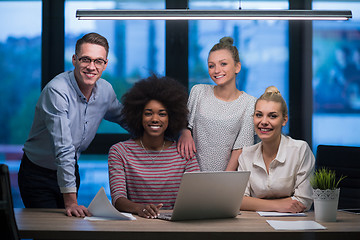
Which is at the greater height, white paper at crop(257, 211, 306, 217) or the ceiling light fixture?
the ceiling light fixture

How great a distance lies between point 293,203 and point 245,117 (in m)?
0.64

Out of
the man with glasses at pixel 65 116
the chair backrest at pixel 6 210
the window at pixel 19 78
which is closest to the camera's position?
the chair backrest at pixel 6 210

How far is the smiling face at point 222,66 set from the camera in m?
2.63

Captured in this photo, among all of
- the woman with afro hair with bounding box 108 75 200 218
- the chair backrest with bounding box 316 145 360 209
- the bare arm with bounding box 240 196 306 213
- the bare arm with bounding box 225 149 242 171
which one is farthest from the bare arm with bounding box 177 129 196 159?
the chair backrest with bounding box 316 145 360 209

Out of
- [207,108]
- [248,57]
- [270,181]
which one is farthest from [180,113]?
[248,57]

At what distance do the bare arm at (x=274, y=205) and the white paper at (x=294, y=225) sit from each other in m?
0.24

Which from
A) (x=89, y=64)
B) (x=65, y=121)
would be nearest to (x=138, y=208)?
(x=65, y=121)


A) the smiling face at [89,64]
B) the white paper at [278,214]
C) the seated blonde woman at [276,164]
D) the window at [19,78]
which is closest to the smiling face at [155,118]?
the smiling face at [89,64]

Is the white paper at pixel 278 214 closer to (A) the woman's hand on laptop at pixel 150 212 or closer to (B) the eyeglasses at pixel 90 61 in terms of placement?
(A) the woman's hand on laptop at pixel 150 212

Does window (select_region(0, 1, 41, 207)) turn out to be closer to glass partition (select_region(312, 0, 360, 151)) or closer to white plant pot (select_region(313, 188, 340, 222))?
glass partition (select_region(312, 0, 360, 151))

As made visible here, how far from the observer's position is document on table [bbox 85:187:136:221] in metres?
1.88

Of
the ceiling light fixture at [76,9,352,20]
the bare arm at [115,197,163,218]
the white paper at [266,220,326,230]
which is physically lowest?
the white paper at [266,220,326,230]

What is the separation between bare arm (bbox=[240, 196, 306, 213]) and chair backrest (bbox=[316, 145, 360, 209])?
0.54 meters

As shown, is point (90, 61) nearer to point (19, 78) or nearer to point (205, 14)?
point (205, 14)
